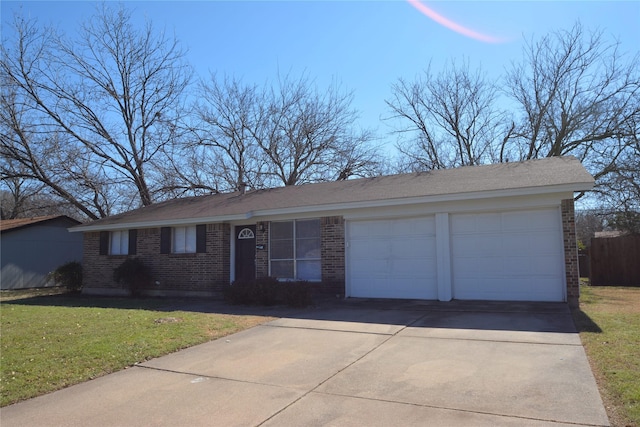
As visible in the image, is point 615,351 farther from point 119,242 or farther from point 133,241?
point 119,242

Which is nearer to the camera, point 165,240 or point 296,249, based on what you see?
point 296,249

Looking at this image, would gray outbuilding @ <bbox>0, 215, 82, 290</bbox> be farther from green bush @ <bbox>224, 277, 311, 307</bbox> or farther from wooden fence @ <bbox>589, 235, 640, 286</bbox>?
wooden fence @ <bbox>589, 235, 640, 286</bbox>

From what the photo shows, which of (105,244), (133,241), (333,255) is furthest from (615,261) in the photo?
(105,244)

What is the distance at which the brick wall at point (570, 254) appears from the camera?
983 centimetres

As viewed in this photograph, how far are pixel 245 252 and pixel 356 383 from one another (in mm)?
9922

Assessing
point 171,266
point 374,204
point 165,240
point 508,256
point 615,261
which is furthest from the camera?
point 615,261

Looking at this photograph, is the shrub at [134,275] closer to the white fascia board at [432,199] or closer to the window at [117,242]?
the window at [117,242]

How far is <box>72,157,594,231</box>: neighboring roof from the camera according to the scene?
10203 mm

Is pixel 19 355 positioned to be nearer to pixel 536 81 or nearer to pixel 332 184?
pixel 332 184

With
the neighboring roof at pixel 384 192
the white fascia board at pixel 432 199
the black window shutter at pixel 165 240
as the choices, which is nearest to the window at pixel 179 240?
the black window shutter at pixel 165 240

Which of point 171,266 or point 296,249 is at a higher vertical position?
point 296,249

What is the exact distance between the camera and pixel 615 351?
5812 millimetres

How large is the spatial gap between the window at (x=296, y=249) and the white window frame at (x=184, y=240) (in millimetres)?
3114

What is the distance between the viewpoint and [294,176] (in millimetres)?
27125
